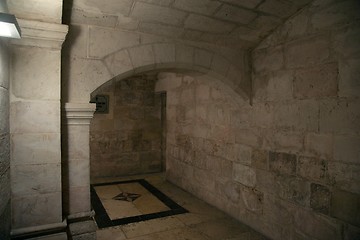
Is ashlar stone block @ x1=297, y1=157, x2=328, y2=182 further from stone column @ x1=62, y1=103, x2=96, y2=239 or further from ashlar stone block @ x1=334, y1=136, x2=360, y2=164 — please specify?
stone column @ x1=62, y1=103, x2=96, y2=239

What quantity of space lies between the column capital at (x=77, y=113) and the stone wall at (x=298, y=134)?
68.8 inches

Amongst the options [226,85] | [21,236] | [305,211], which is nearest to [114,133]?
[226,85]

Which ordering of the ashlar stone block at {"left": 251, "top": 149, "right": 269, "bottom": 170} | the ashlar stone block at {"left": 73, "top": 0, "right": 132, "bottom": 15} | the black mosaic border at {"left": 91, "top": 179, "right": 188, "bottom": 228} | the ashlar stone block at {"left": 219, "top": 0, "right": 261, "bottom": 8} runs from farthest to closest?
the black mosaic border at {"left": 91, "top": 179, "right": 188, "bottom": 228}
the ashlar stone block at {"left": 251, "top": 149, "right": 269, "bottom": 170}
the ashlar stone block at {"left": 219, "top": 0, "right": 261, "bottom": 8}
the ashlar stone block at {"left": 73, "top": 0, "right": 132, "bottom": 15}

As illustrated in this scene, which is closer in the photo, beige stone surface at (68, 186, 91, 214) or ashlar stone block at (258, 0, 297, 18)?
beige stone surface at (68, 186, 91, 214)

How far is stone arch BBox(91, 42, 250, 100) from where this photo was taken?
2442 mm

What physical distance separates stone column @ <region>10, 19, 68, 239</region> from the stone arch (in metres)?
0.45

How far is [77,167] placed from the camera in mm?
2305

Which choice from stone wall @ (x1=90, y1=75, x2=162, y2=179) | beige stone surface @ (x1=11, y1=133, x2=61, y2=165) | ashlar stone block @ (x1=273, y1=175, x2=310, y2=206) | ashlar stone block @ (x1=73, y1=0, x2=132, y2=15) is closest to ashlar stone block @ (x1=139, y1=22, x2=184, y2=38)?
ashlar stone block @ (x1=73, y1=0, x2=132, y2=15)

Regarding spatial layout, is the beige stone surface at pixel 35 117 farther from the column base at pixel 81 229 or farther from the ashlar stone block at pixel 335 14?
the ashlar stone block at pixel 335 14

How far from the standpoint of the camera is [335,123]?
2.27 metres

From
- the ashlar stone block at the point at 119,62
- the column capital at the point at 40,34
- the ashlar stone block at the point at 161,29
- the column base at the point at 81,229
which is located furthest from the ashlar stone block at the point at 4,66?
the column base at the point at 81,229

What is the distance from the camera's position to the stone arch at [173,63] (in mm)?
2442

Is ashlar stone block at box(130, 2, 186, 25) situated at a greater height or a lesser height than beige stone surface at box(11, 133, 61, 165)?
greater

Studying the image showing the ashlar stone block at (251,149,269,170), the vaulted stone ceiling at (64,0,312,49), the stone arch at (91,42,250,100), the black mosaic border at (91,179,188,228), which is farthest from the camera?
the black mosaic border at (91,179,188,228)
